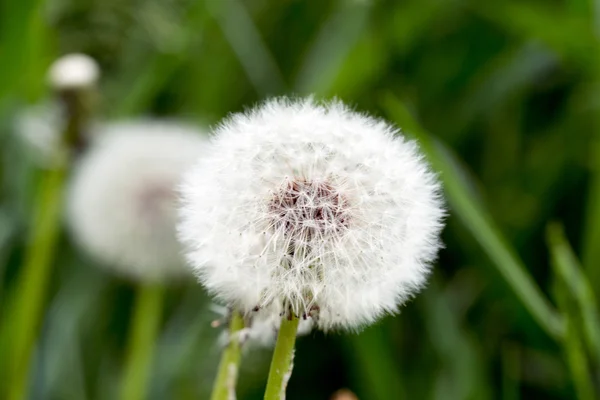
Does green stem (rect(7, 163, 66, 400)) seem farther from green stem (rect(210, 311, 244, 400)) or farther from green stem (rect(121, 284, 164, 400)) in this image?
green stem (rect(210, 311, 244, 400))

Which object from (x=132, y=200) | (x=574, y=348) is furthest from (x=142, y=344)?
(x=574, y=348)

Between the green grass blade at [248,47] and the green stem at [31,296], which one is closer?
the green stem at [31,296]

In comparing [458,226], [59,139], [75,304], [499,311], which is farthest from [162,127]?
[499,311]

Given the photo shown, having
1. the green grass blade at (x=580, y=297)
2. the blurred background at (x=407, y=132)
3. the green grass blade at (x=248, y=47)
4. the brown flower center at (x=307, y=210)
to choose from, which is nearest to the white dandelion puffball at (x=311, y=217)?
the brown flower center at (x=307, y=210)

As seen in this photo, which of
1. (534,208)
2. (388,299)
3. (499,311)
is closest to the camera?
(388,299)

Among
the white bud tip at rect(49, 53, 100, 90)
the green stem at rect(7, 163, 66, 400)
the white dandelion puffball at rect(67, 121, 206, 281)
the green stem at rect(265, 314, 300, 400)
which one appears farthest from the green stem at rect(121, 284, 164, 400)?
the green stem at rect(265, 314, 300, 400)

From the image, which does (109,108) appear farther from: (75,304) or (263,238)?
(263,238)

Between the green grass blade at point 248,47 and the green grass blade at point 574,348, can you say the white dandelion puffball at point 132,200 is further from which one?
the green grass blade at point 574,348
